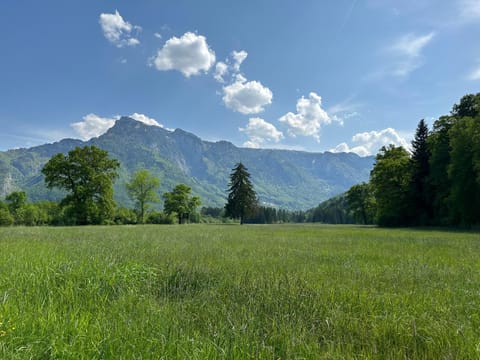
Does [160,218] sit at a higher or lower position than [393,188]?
lower

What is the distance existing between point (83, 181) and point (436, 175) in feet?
176

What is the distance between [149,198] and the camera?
214 feet

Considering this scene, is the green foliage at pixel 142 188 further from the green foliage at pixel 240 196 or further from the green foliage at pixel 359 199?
the green foliage at pixel 359 199

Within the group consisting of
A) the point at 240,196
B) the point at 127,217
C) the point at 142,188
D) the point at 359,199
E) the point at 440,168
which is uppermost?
the point at 440,168

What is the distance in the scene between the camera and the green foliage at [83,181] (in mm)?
39500

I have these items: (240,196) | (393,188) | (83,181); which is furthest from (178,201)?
(393,188)

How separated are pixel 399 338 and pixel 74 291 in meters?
4.90

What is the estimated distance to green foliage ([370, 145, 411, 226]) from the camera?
40656 millimetres

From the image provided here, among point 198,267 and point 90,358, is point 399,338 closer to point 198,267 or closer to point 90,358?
point 90,358

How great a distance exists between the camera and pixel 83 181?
4106cm

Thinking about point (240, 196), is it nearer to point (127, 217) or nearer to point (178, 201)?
point (178, 201)

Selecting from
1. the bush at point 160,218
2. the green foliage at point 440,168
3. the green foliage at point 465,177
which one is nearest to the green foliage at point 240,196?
the bush at point 160,218

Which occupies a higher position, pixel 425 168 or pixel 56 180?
pixel 425 168

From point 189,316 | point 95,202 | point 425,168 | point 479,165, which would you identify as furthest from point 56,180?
point 425,168
